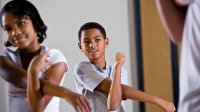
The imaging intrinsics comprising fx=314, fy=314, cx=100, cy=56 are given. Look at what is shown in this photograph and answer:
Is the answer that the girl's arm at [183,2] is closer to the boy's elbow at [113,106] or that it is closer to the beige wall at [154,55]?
the boy's elbow at [113,106]

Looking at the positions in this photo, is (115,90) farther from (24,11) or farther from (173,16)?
(173,16)

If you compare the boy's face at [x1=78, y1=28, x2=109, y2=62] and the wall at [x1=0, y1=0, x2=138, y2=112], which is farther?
the wall at [x1=0, y1=0, x2=138, y2=112]

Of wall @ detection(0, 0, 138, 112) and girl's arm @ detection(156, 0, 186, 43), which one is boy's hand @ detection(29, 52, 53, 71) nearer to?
girl's arm @ detection(156, 0, 186, 43)

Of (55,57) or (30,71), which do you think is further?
(55,57)

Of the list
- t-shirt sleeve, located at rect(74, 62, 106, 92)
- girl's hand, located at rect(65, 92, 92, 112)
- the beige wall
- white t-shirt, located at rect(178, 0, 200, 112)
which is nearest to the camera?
white t-shirt, located at rect(178, 0, 200, 112)

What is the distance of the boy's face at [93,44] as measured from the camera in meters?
1.17

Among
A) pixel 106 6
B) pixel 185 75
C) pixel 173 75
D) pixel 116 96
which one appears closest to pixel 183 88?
pixel 185 75

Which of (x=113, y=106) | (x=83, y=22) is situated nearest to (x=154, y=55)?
(x=83, y=22)

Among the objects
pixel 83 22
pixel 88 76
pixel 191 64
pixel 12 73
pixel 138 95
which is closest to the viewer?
pixel 191 64

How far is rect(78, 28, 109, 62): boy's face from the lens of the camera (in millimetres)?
1175

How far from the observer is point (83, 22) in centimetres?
208

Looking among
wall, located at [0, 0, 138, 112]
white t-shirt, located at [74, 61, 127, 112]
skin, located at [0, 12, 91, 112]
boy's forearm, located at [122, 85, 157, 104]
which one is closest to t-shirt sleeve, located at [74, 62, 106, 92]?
white t-shirt, located at [74, 61, 127, 112]

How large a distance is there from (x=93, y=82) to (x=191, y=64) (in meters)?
0.65

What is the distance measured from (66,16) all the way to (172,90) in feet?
2.78
